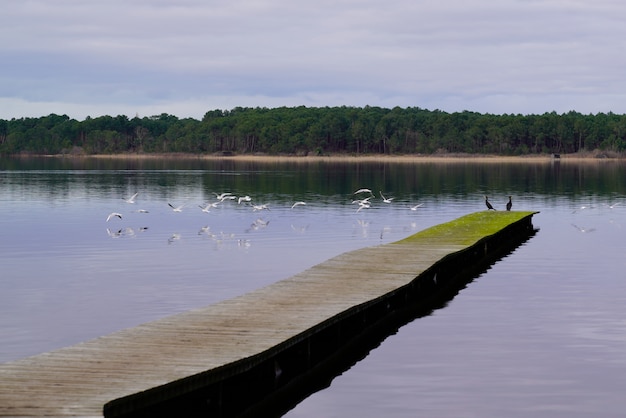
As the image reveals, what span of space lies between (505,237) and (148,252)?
47.2 ft

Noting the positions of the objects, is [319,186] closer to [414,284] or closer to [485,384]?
[414,284]

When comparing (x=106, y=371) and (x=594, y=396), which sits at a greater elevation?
(x=106, y=371)

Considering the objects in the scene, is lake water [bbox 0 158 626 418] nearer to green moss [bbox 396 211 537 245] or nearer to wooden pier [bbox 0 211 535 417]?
wooden pier [bbox 0 211 535 417]

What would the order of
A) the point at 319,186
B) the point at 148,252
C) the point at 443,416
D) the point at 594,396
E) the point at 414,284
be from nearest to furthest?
the point at 443,416, the point at 594,396, the point at 414,284, the point at 148,252, the point at 319,186

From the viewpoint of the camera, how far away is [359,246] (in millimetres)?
38438

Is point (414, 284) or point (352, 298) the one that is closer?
point (352, 298)

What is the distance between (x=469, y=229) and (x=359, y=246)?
169 inches

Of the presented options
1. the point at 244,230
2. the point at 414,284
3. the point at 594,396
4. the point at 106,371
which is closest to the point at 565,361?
the point at 594,396

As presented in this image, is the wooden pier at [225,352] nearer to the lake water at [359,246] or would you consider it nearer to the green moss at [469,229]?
the lake water at [359,246]

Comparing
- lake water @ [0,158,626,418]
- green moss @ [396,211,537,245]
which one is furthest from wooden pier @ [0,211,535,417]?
green moss @ [396,211,537,245]

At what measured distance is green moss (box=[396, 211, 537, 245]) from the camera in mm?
33672

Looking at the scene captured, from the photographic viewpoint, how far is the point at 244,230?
45188 mm

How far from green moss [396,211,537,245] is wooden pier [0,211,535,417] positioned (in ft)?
23.0

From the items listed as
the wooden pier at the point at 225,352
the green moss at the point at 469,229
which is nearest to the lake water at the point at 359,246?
the wooden pier at the point at 225,352
